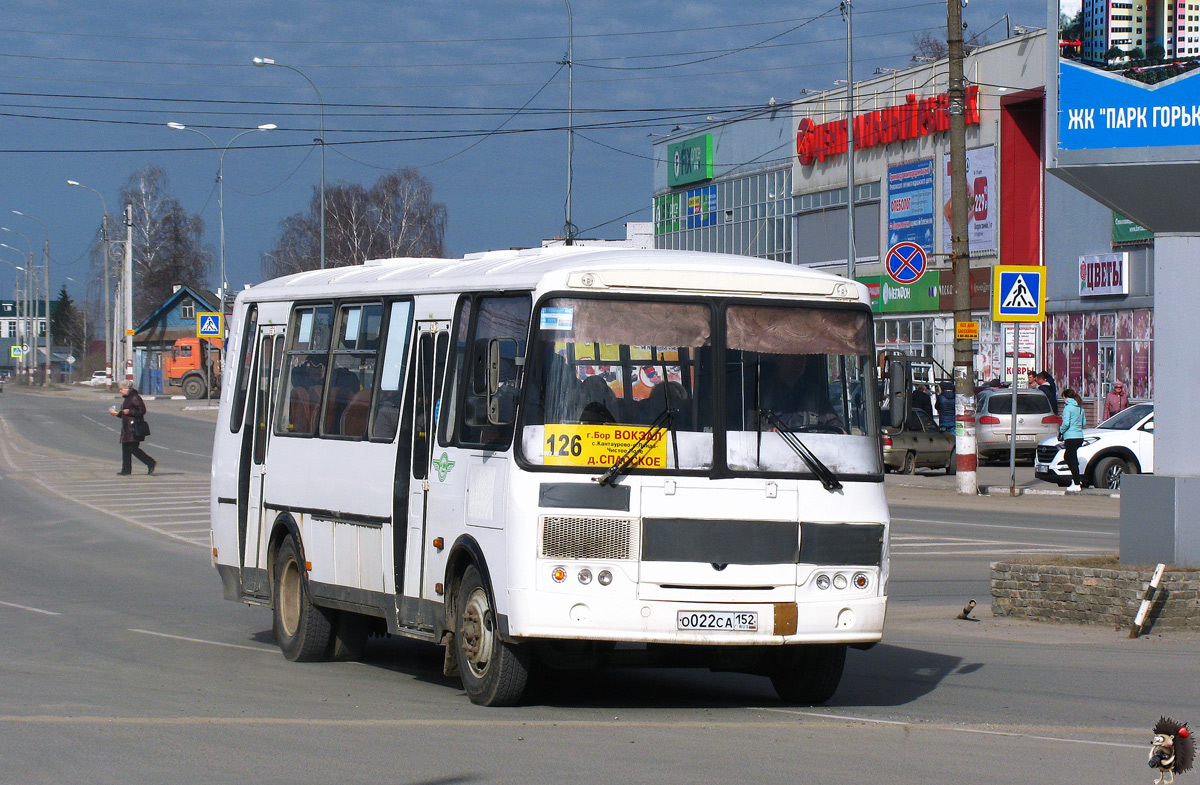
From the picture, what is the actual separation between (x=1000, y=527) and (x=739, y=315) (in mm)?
13694

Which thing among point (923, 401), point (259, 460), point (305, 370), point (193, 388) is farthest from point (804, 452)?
point (193, 388)

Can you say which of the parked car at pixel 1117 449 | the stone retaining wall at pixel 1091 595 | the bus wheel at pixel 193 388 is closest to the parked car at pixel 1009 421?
the parked car at pixel 1117 449

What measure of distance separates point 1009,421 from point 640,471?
2711 centimetres

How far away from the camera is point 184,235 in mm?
124938

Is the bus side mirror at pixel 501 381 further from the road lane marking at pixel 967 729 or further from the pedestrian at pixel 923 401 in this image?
the pedestrian at pixel 923 401

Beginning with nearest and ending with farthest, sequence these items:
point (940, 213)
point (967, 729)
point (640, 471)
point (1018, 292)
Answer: point (967, 729), point (640, 471), point (1018, 292), point (940, 213)

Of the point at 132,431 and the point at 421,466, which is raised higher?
the point at 421,466

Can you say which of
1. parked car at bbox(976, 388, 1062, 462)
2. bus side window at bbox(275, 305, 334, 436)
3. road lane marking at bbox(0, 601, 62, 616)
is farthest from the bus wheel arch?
parked car at bbox(976, 388, 1062, 462)

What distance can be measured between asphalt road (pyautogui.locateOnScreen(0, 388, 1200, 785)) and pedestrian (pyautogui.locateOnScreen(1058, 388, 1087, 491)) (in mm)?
12000

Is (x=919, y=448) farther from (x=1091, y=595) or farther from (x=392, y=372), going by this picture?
(x=392, y=372)

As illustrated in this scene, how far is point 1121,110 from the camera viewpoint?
42.1ft

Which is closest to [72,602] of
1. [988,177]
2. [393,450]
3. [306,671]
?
[306,671]

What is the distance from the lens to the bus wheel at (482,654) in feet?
28.5

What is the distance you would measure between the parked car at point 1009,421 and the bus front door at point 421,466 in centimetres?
2600
